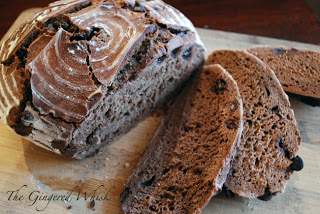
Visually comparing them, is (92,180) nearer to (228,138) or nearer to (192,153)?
(192,153)

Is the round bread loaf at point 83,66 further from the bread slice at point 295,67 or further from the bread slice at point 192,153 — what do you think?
the bread slice at point 295,67

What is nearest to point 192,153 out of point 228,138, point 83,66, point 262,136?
point 228,138

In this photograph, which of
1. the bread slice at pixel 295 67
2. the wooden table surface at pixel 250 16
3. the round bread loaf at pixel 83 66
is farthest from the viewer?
the wooden table surface at pixel 250 16

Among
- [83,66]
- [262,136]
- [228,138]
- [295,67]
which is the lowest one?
[262,136]

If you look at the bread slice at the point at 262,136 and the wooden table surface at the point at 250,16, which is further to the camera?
the wooden table surface at the point at 250,16

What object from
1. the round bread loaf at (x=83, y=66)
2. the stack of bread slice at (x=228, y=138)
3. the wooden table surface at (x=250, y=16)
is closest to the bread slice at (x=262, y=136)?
the stack of bread slice at (x=228, y=138)

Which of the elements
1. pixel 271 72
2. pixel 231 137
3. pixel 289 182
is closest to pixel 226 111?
pixel 231 137
